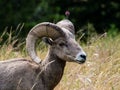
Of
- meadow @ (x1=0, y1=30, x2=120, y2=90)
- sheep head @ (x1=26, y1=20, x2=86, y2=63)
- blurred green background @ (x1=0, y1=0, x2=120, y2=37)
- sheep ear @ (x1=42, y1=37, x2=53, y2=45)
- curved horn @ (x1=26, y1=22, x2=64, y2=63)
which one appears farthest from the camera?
→ blurred green background @ (x1=0, y1=0, x2=120, y2=37)

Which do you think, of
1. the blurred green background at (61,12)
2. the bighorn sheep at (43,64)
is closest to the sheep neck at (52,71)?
the bighorn sheep at (43,64)

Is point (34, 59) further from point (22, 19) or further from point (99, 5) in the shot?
point (99, 5)

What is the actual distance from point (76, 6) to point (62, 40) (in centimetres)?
1825

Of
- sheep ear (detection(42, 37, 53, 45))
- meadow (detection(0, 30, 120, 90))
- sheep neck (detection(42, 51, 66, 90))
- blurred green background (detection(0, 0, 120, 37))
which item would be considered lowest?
blurred green background (detection(0, 0, 120, 37))

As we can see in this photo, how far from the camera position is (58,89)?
11719mm

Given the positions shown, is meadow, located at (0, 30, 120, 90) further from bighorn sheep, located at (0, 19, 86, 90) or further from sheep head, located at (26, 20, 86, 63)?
sheep head, located at (26, 20, 86, 63)

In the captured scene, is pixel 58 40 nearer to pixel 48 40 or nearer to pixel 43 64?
pixel 48 40

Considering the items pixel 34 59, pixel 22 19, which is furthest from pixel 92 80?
pixel 22 19

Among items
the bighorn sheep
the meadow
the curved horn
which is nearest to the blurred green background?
the meadow

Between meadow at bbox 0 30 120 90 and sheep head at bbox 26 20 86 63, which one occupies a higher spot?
sheep head at bbox 26 20 86 63

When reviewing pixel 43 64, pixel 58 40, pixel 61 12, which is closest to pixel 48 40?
pixel 58 40

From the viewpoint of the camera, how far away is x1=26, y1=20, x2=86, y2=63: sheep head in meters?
11.0

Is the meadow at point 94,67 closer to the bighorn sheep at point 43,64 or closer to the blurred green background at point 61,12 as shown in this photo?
the bighorn sheep at point 43,64

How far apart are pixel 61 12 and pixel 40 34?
722 inches
